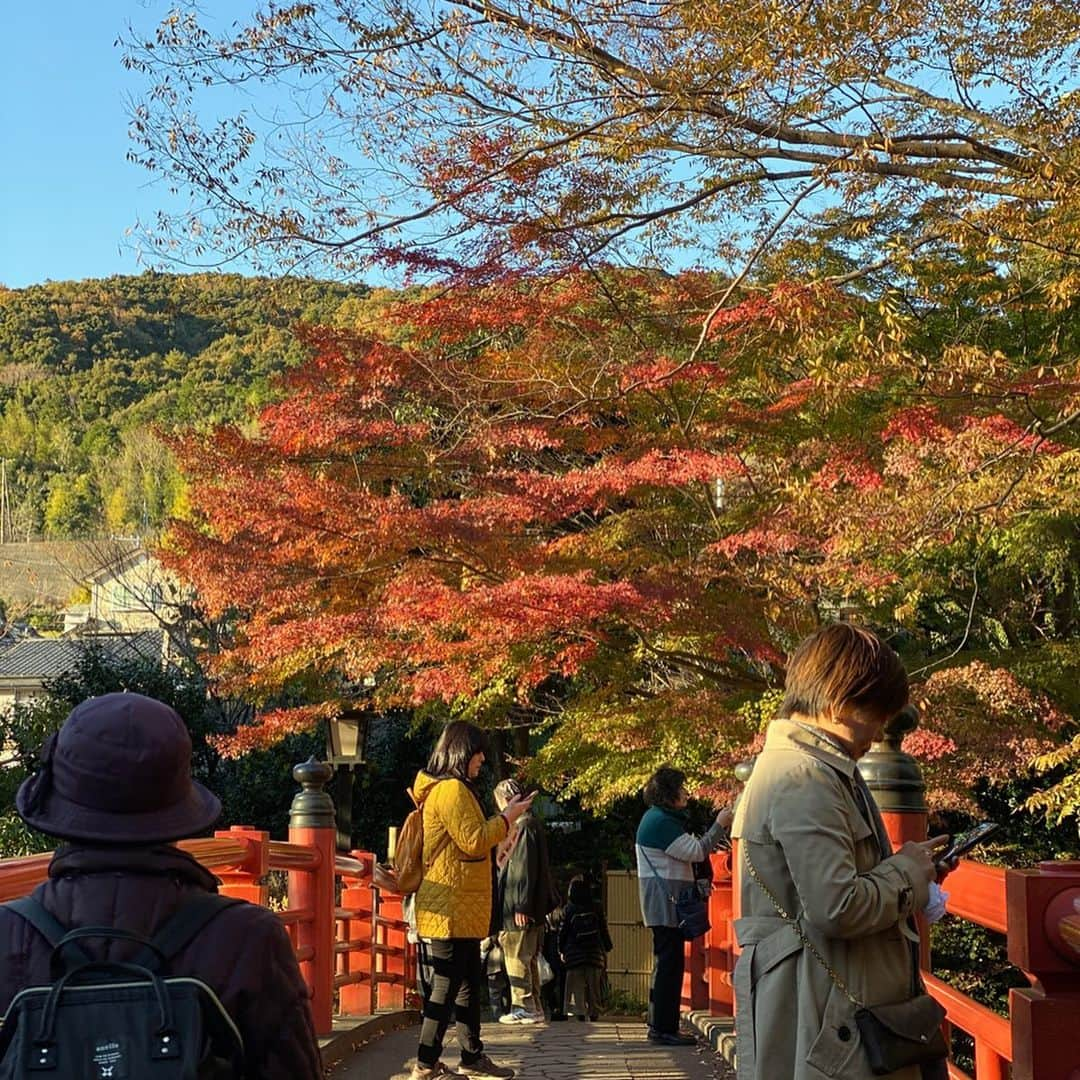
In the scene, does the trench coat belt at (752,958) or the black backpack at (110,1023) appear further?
the trench coat belt at (752,958)

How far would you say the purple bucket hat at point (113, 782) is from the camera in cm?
189

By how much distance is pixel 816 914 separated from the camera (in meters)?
2.76

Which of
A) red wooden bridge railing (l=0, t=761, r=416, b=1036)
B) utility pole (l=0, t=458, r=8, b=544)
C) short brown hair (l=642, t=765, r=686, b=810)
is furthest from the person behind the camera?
utility pole (l=0, t=458, r=8, b=544)

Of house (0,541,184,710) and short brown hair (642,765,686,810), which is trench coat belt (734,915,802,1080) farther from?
house (0,541,184,710)

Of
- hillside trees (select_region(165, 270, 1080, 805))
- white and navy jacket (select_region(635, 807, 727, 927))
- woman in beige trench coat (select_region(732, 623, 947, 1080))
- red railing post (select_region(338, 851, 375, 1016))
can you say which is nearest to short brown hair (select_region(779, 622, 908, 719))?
woman in beige trench coat (select_region(732, 623, 947, 1080))

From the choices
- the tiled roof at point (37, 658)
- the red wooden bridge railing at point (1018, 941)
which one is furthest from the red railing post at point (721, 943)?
the tiled roof at point (37, 658)

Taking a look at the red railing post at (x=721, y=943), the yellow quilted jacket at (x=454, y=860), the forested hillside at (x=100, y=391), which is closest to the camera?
the yellow quilted jacket at (x=454, y=860)

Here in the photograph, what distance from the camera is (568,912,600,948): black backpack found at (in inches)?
449

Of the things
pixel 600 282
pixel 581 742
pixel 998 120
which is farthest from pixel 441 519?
pixel 998 120

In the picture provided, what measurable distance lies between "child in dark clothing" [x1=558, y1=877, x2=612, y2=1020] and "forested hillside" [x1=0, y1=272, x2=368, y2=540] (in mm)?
25878

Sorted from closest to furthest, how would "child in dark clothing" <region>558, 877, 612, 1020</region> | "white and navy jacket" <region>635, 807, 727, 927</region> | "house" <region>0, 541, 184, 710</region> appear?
1. "white and navy jacket" <region>635, 807, 727, 927</region>
2. "child in dark clothing" <region>558, 877, 612, 1020</region>
3. "house" <region>0, 541, 184, 710</region>

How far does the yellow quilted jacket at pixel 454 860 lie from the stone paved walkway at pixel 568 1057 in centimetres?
115

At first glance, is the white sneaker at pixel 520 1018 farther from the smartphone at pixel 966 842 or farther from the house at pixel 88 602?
the house at pixel 88 602

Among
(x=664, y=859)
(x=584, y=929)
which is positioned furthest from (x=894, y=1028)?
(x=584, y=929)
